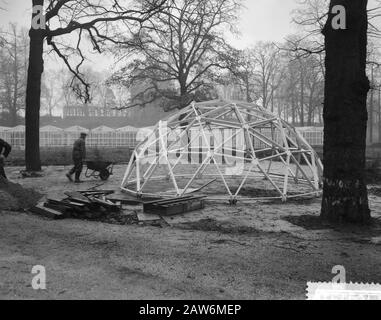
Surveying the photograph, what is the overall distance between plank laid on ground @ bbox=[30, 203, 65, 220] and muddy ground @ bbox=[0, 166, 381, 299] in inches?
8.5

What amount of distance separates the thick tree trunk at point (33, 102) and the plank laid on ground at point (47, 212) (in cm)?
897

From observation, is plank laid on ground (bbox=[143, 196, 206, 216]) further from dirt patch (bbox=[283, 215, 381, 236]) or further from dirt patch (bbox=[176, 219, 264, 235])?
dirt patch (bbox=[283, 215, 381, 236])

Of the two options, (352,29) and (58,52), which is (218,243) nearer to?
(352,29)

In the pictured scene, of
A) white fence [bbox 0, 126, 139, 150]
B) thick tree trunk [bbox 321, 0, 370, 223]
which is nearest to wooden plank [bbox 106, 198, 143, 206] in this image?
thick tree trunk [bbox 321, 0, 370, 223]

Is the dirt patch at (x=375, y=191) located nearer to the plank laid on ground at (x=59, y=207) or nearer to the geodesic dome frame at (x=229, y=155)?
the geodesic dome frame at (x=229, y=155)

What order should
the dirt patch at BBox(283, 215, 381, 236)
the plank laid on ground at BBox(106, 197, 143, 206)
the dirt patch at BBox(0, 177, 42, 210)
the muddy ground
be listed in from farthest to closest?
the plank laid on ground at BBox(106, 197, 143, 206) → the dirt patch at BBox(0, 177, 42, 210) → the dirt patch at BBox(283, 215, 381, 236) → the muddy ground

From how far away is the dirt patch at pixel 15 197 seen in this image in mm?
9188

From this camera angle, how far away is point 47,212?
846 cm

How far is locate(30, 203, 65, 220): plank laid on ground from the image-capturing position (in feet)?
27.3

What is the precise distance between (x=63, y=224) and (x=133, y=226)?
53.1 inches

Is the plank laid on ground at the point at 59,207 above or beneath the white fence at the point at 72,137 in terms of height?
beneath

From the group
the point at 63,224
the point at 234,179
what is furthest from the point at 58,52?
the point at 63,224

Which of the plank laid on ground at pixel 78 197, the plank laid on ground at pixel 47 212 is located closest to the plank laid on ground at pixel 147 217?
the plank laid on ground at pixel 78 197

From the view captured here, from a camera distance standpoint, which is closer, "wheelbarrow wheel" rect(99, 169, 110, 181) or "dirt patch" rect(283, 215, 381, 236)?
"dirt patch" rect(283, 215, 381, 236)
